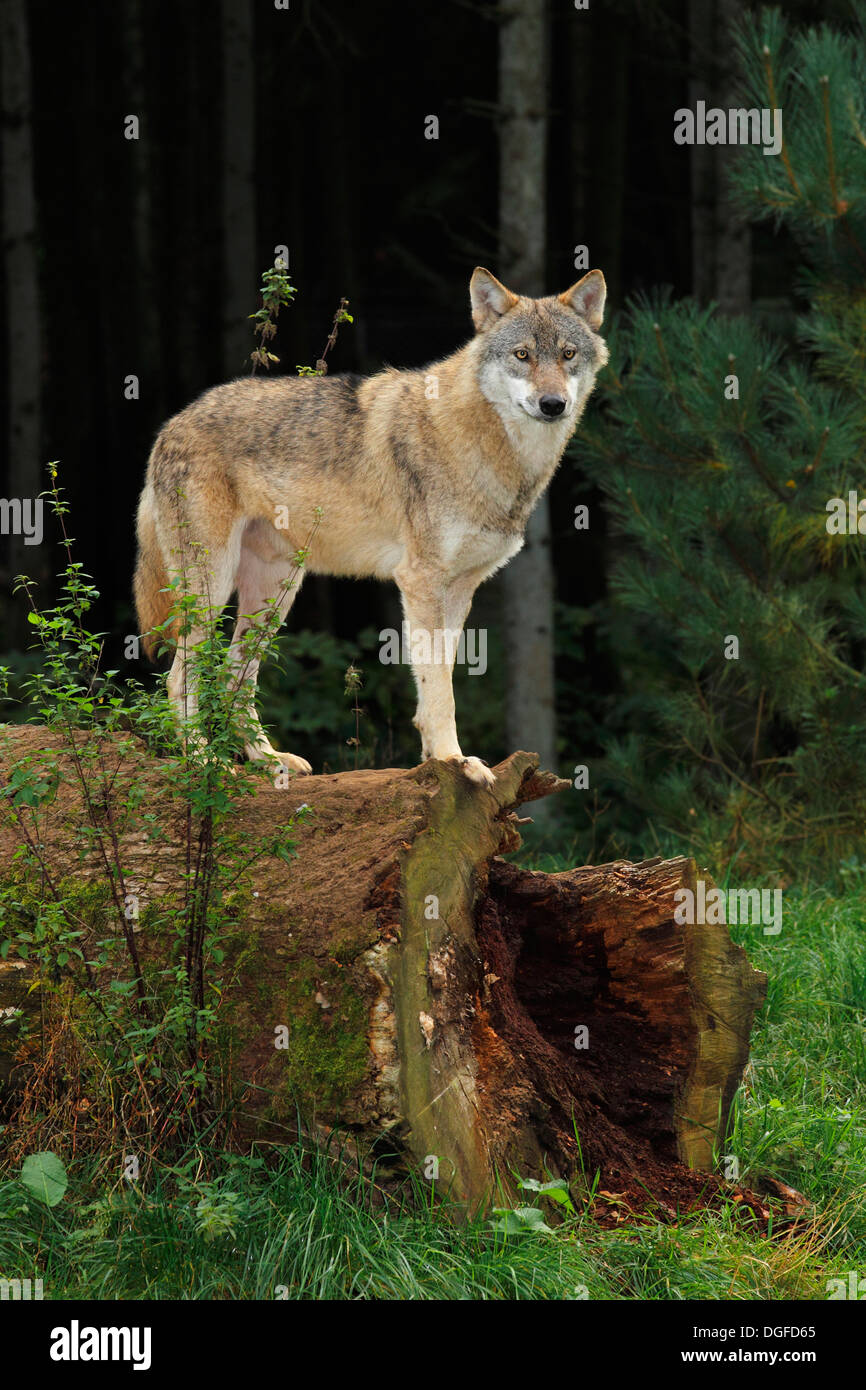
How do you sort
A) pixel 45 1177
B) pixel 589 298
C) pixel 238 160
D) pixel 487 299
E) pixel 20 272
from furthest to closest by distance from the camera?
pixel 238 160
pixel 20 272
pixel 589 298
pixel 487 299
pixel 45 1177

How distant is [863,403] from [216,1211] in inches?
239

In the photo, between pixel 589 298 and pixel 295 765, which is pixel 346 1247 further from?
pixel 589 298

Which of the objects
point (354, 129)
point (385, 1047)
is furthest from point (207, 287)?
point (385, 1047)

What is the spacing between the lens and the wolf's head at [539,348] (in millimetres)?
5484

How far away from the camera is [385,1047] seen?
392 centimetres

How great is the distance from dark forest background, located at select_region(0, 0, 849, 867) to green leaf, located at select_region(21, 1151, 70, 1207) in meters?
6.14

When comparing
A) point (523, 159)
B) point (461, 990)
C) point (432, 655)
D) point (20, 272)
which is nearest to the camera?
point (461, 990)

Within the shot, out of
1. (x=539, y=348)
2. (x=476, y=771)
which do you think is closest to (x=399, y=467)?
(x=539, y=348)

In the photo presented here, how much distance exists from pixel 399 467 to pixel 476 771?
1778mm

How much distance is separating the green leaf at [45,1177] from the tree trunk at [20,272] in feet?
30.9

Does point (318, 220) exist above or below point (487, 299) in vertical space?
above

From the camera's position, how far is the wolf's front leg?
5297 millimetres

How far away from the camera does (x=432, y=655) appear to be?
5496 mm

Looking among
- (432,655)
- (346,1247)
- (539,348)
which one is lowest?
(346,1247)
